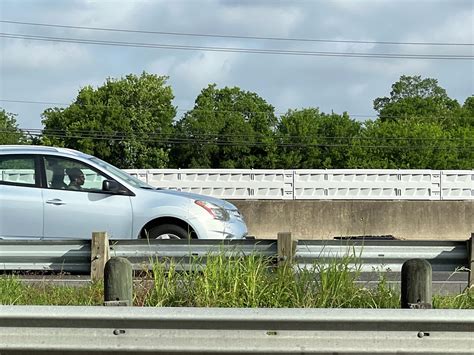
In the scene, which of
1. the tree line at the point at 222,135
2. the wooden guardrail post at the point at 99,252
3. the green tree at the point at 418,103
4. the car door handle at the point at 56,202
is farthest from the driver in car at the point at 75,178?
the green tree at the point at 418,103

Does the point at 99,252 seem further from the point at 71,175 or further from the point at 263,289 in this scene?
the point at 263,289

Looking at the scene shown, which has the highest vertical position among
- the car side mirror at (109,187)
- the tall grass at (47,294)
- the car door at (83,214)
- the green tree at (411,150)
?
the green tree at (411,150)

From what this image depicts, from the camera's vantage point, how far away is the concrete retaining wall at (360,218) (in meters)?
20.5

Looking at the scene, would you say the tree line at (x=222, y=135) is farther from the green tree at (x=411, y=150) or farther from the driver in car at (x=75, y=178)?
the driver in car at (x=75, y=178)

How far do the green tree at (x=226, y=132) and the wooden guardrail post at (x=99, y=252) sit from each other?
8176 centimetres

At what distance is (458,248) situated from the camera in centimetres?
863

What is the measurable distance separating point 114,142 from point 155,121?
19.6 ft

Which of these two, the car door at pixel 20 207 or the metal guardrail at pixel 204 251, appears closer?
the metal guardrail at pixel 204 251

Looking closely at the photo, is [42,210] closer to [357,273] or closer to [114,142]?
[357,273]

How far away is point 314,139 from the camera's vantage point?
98188 millimetres

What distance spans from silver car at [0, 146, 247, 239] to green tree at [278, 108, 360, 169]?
8229cm

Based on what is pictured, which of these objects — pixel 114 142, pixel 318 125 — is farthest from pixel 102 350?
pixel 318 125

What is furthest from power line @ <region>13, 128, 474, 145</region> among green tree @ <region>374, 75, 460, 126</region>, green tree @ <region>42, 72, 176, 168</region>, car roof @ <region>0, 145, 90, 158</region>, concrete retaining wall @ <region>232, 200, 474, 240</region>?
car roof @ <region>0, 145, 90, 158</region>

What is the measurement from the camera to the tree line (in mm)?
89625
